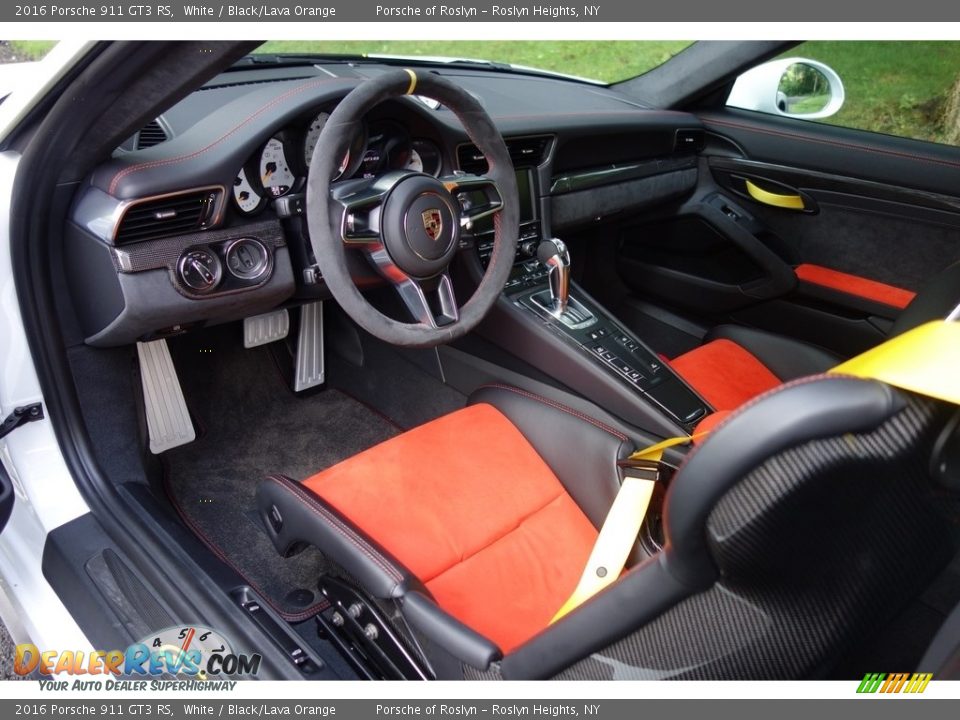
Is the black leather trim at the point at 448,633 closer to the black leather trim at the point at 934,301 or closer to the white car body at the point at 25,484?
the white car body at the point at 25,484

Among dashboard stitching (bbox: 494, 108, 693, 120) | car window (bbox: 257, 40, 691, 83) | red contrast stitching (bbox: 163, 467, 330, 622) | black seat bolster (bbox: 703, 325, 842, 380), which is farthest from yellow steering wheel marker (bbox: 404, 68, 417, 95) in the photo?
car window (bbox: 257, 40, 691, 83)

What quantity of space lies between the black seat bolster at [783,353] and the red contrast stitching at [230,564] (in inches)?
63.5

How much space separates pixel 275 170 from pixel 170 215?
29 cm

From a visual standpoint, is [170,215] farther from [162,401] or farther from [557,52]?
[557,52]

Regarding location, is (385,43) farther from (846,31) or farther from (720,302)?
(846,31)

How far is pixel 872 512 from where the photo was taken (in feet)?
2.65

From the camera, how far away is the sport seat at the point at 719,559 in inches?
28.2

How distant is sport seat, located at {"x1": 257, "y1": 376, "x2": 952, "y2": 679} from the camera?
72 centimetres

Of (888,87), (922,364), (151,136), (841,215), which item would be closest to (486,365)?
(151,136)

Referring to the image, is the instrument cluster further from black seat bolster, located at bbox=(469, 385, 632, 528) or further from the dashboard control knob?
black seat bolster, located at bbox=(469, 385, 632, 528)

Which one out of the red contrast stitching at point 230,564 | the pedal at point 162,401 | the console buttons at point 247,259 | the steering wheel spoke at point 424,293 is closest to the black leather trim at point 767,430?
the steering wheel spoke at point 424,293

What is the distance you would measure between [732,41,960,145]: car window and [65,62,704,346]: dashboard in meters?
1.23

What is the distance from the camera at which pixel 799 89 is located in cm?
284

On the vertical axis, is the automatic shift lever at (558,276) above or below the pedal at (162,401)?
above
